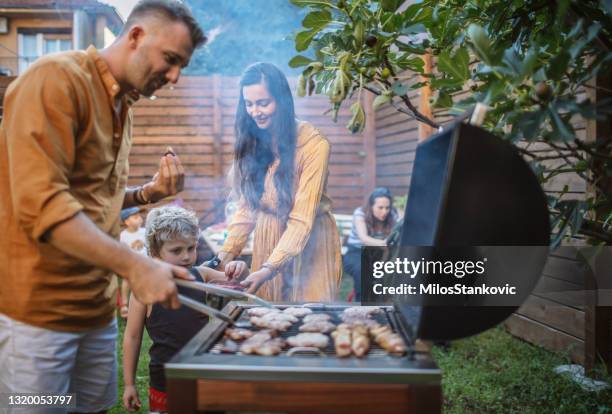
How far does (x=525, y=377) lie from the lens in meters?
3.86

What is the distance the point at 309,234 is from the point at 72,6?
669 centimetres

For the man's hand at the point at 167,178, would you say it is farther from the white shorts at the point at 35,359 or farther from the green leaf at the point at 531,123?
the green leaf at the point at 531,123

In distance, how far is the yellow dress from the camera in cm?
285

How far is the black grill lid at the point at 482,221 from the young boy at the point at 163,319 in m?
Result: 1.26

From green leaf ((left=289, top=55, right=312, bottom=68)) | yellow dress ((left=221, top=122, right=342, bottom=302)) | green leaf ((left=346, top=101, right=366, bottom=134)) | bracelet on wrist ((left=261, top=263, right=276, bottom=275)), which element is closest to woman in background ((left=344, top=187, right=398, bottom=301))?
yellow dress ((left=221, top=122, right=342, bottom=302))

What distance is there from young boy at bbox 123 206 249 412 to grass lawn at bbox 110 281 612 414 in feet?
3.63

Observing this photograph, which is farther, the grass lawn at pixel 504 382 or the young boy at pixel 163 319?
the grass lawn at pixel 504 382

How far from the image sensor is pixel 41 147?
4.70ft

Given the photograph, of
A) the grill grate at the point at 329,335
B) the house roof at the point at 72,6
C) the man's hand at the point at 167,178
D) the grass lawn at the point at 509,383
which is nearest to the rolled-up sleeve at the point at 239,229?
the grill grate at the point at 329,335

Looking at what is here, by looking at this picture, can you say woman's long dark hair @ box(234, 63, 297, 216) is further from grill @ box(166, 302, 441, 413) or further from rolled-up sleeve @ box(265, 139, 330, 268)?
grill @ box(166, 302, 441, 413)

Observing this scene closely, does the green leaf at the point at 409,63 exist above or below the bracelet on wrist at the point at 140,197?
above

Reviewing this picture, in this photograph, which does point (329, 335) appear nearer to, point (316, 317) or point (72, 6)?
point (316, 317)

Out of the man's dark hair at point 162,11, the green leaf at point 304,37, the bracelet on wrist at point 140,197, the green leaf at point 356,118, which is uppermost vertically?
the green leaf at point 304,37

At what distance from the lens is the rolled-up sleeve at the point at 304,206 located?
273 cm
